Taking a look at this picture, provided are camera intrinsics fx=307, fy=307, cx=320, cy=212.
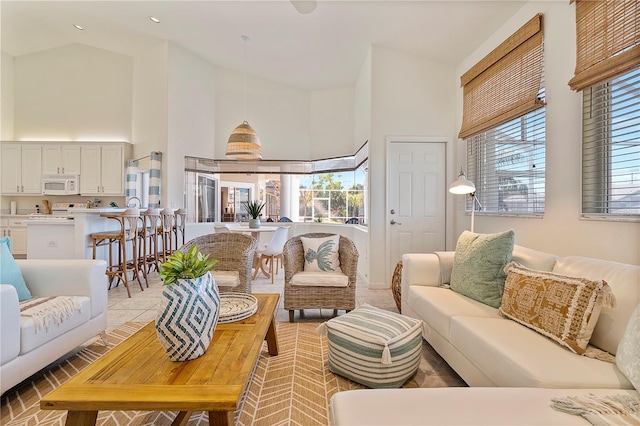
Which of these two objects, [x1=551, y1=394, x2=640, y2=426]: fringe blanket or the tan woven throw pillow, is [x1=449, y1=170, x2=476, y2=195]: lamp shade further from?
[x1=551, y1=394, x2=640, y2=426]: fringe blanket

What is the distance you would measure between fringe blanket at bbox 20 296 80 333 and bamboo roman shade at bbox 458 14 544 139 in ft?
12.9

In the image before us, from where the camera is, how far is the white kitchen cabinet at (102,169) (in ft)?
19.5

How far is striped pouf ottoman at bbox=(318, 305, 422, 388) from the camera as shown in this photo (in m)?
1.82

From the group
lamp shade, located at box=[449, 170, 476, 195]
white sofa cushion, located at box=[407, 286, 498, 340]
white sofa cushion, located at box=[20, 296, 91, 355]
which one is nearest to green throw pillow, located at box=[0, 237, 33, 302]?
white sofa cushion, located at box=[20, 296, 91, 355]

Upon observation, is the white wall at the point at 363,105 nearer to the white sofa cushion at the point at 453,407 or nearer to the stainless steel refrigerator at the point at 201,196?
the stainless steel refrigerator at the point at 201,196

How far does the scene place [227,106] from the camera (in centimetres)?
641

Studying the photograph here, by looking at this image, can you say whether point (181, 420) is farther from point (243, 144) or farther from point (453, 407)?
point (243, 144)

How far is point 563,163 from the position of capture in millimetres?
2482

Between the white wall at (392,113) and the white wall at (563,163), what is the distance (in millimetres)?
1479

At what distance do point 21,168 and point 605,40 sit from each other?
8798 mm

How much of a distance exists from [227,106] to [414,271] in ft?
17.6

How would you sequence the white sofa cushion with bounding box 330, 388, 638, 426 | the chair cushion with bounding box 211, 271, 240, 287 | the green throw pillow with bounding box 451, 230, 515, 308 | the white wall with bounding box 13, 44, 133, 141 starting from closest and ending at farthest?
the white sofa cushion with bounding box 330, 388, 638, 426, the green throw pillow with bounding box 451, 230, 515, 308, the chair cushion with bounding box 211, 271, 240, 287, the white wall with bounding box 13, 44, 133, 141

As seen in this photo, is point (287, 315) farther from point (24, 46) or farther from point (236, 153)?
point (24, 46)

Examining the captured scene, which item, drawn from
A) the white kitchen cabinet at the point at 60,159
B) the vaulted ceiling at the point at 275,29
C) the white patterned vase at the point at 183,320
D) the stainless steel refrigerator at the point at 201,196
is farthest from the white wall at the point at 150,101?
the white patterned vase at the point at 183,320
